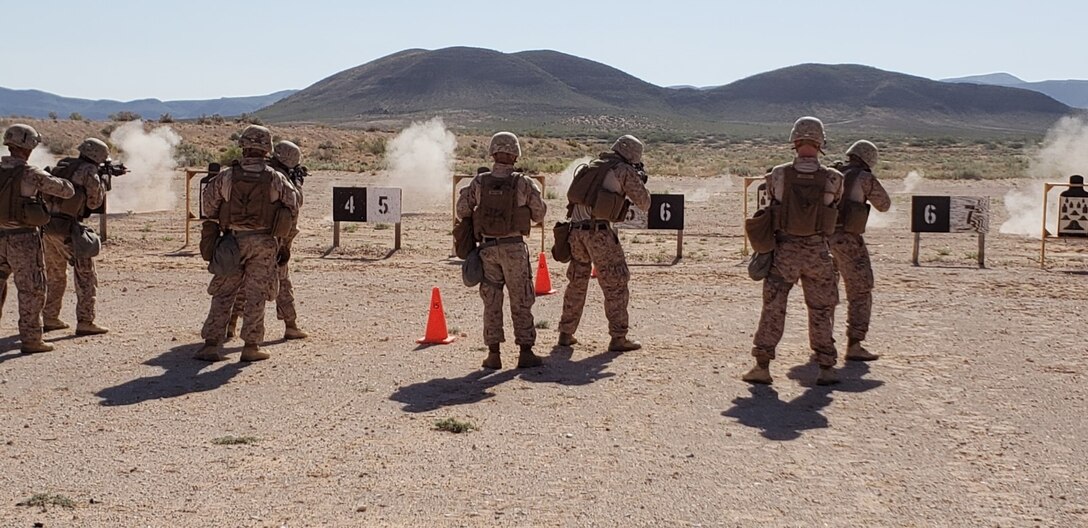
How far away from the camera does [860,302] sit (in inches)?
415

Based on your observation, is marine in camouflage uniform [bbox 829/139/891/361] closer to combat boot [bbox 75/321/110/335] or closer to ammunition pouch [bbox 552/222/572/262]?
ammunition pouch [bbox 552/222/572/262]

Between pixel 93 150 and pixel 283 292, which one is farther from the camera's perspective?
pixel 283 292

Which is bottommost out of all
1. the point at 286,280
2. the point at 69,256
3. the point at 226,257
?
the point at 286,280

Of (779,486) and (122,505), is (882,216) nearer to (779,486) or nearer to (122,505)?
(779,486)

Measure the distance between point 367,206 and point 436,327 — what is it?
9.52 meters

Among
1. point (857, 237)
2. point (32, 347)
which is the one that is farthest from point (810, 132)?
point (32, 347)

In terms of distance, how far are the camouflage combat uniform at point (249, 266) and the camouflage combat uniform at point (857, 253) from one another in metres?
4.70

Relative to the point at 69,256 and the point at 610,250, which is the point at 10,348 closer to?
the point at 69,256

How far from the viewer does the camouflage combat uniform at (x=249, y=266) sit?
10023 mm

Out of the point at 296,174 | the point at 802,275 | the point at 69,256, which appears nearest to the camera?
the point at 802,275

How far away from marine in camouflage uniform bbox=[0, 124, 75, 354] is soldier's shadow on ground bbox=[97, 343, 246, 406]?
1.15 meters

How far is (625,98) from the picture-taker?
172 metres

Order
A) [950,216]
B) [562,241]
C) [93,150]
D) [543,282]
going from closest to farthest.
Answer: [562,241] < [93,150] < [543,282] < [950,216]

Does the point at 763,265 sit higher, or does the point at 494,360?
the point at 763,265
